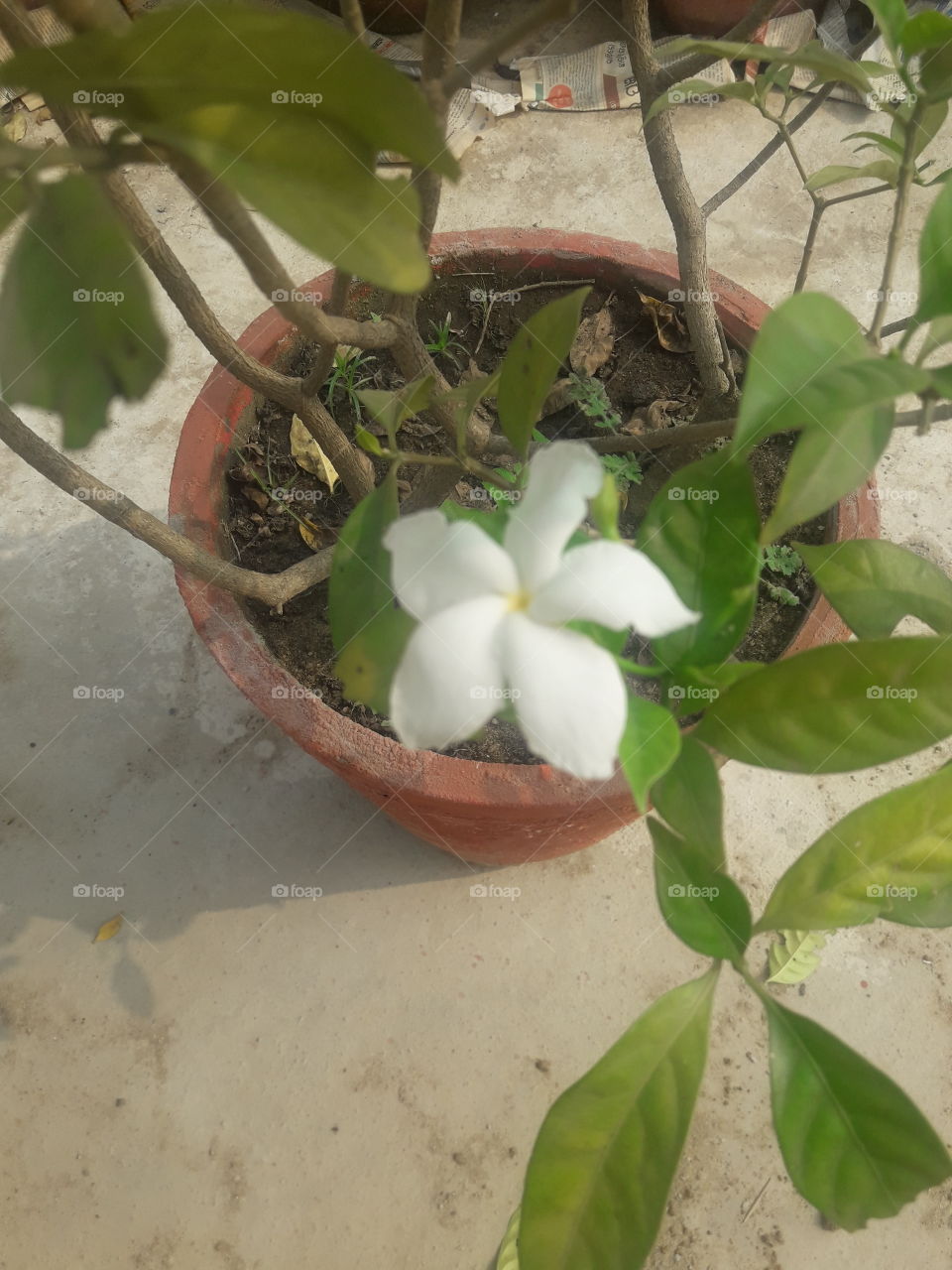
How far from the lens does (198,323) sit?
2.04ft

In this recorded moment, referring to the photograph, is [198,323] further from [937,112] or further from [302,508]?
[937,112]

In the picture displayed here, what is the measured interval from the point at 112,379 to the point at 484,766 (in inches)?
17.1

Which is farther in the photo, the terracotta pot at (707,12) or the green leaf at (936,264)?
the terracotta pot at (707,12)

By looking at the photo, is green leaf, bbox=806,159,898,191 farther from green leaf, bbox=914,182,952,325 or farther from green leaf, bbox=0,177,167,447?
green leaf, bbox=0,177,167,447

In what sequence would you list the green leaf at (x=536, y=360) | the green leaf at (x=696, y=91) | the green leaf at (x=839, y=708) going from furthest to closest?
the green leaf at (x=696, y=91)
the green leaf at (x=536, y=360)
the green leaf at (x=839, y=708)

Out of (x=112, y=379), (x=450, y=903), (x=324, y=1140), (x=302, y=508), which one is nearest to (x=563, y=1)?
(x=112, y=379)

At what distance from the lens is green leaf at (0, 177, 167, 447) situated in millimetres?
344

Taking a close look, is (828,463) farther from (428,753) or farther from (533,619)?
(428,753)

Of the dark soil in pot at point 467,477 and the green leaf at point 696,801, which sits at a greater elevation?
the green leaf at point 696,801

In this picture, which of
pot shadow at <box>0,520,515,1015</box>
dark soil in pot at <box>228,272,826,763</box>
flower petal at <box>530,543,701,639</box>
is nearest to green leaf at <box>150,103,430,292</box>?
flower petal at <box>530,543,701,639</box>

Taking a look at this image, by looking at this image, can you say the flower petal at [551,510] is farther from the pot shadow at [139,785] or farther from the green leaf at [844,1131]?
the pot shadow at [139,785]

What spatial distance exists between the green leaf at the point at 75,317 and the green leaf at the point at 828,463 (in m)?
0.27

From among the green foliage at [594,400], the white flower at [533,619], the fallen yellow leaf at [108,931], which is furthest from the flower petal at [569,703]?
the fallen yellow leaf at [108,931]

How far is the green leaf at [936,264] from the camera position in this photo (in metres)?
0.43
